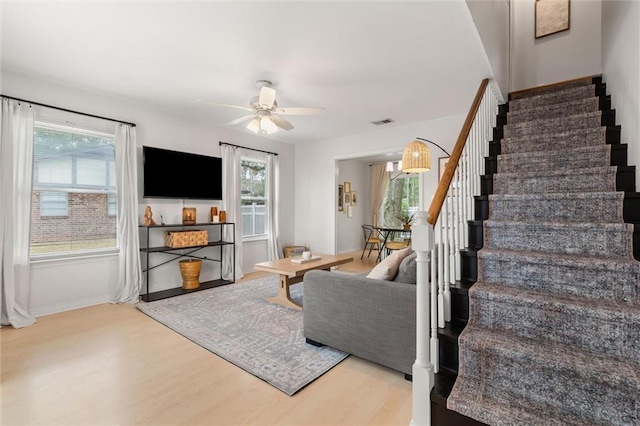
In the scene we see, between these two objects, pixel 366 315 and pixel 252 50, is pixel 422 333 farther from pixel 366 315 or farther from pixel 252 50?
pixel 252 50

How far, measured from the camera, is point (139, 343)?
2.68m

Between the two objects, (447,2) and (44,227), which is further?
(44,227)

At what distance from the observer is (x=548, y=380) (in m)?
1.37

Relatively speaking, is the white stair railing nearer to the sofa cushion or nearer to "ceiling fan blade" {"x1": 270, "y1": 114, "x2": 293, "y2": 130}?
the sofa cushion

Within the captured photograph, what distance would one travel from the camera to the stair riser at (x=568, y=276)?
159 centimetres

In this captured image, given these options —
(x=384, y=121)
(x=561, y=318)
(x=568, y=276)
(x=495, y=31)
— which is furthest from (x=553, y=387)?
(x=384, y=121)

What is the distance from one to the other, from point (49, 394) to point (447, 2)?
3.79 m

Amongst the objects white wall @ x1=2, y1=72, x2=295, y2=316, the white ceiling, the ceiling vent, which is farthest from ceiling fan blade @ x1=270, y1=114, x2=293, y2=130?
white wall @ x1=2, y1=72, x2=295, y2=316

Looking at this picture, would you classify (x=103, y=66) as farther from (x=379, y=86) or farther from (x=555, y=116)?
(x=555, y=116)

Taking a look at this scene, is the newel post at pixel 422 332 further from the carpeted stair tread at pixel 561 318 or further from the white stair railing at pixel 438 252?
the carpeted stair tread at pixel 561 318

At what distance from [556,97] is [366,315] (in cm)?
338

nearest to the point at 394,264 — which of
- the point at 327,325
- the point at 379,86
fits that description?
the point at 327,325

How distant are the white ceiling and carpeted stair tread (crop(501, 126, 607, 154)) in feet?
2.72

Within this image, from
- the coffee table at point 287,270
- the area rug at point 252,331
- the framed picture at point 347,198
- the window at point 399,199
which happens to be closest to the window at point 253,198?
the area rug at point 252,331
